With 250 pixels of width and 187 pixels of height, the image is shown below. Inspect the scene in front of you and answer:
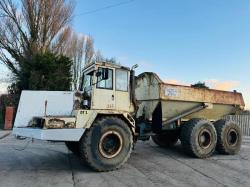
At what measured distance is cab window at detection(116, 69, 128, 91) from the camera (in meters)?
9.11

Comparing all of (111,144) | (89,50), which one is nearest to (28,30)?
(89,50)

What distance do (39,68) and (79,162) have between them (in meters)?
→ 16.0

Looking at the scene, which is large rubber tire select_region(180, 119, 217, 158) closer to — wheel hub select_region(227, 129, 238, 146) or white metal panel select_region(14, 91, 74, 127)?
wheel hub select_region(227, 129, 238, 146)

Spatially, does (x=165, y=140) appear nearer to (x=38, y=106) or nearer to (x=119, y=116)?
(x=119, y=116)

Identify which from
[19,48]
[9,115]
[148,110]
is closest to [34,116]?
[148,110]

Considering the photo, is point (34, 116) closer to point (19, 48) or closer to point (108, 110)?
point (108, 110)

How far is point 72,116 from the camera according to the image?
8250 mm

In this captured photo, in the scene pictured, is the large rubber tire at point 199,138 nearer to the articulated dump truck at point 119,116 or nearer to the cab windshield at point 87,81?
the articulated dump truck at point 119,116

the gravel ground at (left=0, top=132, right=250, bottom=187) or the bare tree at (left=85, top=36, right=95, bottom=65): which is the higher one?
the bare tree at (left=85, top=36, right=95, bottom=65)

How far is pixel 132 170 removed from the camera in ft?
27.6

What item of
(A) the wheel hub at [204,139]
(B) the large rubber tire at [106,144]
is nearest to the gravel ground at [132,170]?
(B) the large rubber tire at [106,144]

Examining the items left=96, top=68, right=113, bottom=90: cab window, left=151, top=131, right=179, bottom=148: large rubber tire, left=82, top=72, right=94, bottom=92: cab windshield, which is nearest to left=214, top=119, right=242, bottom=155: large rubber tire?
left=151, top=131, right=179, bottom=148: large rubber tire

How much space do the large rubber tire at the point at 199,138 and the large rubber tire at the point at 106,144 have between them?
248 centimetres

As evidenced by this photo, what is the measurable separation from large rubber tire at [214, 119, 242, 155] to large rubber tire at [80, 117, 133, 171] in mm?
4022
